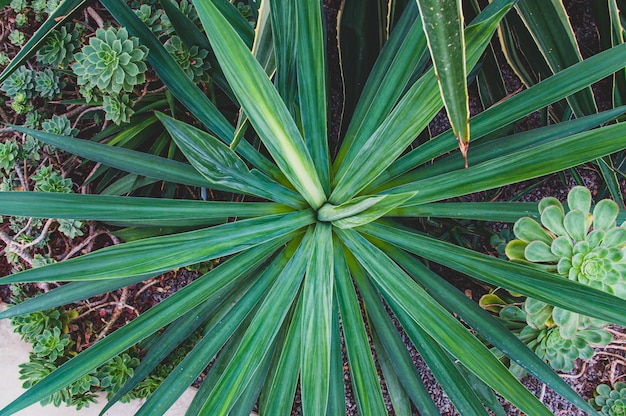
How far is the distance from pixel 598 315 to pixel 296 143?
0.55 meters

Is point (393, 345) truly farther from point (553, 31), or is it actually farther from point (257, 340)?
point (553, 31)

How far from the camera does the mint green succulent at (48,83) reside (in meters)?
1.26

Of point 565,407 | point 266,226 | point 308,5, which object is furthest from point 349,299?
point 565,407

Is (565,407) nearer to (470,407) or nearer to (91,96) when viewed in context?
(470,407)

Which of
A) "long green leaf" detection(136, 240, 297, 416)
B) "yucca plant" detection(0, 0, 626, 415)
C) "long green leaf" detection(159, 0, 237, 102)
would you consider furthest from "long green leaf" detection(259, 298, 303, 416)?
"long green leaf" detection(159, 0, 237, 102)

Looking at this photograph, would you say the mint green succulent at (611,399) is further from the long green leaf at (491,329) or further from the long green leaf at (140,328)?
the long green leaf at (140,328)

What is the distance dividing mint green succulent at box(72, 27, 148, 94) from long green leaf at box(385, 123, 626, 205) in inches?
26.0

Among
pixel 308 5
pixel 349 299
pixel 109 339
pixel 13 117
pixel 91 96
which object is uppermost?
pixel 13 117

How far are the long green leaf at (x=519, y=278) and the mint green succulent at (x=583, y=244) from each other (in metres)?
0.13

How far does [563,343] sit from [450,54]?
2.74 feet

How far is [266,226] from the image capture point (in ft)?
2.86

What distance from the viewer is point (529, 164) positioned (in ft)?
2.68

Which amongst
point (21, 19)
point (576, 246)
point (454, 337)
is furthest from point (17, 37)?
point (576, 246)

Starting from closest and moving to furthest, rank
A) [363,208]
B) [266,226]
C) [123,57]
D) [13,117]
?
[363,208], [266,226], [123,57], [13,117]
